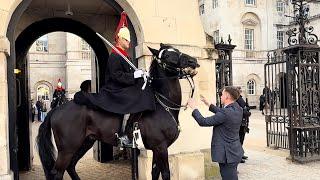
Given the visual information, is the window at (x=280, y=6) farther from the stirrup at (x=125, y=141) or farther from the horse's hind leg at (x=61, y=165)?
the horse's hind leg at (x=61, y=165)

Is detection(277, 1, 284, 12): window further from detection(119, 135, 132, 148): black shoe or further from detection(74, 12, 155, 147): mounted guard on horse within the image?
detection(119, 135, 132, 148): black shoe

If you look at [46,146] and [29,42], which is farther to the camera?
[29,42]

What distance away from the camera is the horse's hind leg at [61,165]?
5164 millimetres

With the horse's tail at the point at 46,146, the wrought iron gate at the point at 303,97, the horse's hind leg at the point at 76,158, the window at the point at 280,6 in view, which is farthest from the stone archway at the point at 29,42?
the window at the point at 280,6

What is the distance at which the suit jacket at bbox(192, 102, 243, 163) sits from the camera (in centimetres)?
497

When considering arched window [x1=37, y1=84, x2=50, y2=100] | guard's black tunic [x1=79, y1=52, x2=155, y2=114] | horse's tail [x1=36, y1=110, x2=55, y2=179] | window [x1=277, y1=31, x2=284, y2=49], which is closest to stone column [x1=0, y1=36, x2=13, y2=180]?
horse's tail [x1=36, y1=110, x2=55, y2=179]

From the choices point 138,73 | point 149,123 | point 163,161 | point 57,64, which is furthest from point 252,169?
point 57,64

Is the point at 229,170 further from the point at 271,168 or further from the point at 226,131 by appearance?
the point at 271,168

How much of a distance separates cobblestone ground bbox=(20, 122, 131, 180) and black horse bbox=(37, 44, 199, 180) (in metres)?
2.65

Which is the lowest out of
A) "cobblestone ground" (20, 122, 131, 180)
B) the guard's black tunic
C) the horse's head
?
"cobblestone ground" (20, 122, 131, 180)

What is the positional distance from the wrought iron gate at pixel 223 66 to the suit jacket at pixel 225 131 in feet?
14.4

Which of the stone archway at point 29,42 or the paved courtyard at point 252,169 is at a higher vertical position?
the stone archway at point 29,42

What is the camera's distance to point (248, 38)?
3775 cm

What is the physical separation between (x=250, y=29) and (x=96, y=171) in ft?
105
